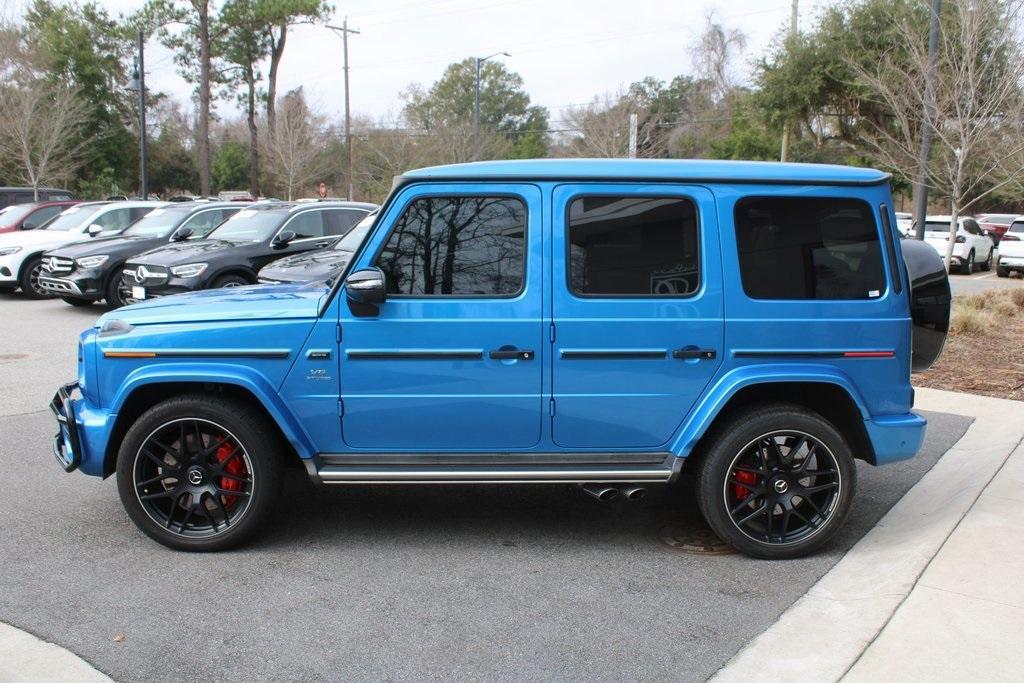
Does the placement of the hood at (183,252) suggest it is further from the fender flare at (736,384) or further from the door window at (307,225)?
the fender flare at (736,384)

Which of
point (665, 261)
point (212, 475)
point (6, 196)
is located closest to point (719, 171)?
point (665, 261)

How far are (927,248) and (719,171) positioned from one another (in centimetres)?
151

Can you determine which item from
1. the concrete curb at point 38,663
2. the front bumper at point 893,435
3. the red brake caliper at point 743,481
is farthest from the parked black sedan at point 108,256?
the front bumper at point 893,435

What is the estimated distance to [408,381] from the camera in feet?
14.4

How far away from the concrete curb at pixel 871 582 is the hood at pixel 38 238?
47.5 ft

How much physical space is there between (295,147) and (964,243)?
3143cm

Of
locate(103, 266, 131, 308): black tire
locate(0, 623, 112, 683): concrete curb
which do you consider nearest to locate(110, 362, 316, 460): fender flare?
locate(0, 623, 112, 683): concrete curb

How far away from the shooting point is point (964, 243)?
82.3 ft

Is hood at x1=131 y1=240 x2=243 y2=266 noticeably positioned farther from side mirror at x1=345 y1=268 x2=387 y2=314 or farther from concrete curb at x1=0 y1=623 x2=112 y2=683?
concrete curb at x1=0 y1=623 x2=112 y2=683

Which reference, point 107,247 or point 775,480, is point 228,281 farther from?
point 775,480

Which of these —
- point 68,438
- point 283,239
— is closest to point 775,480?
point 68,438

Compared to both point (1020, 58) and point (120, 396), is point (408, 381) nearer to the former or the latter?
point (120, 396)

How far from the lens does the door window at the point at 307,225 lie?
13055 millimetres

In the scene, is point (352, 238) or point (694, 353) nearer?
point (694, 353)
